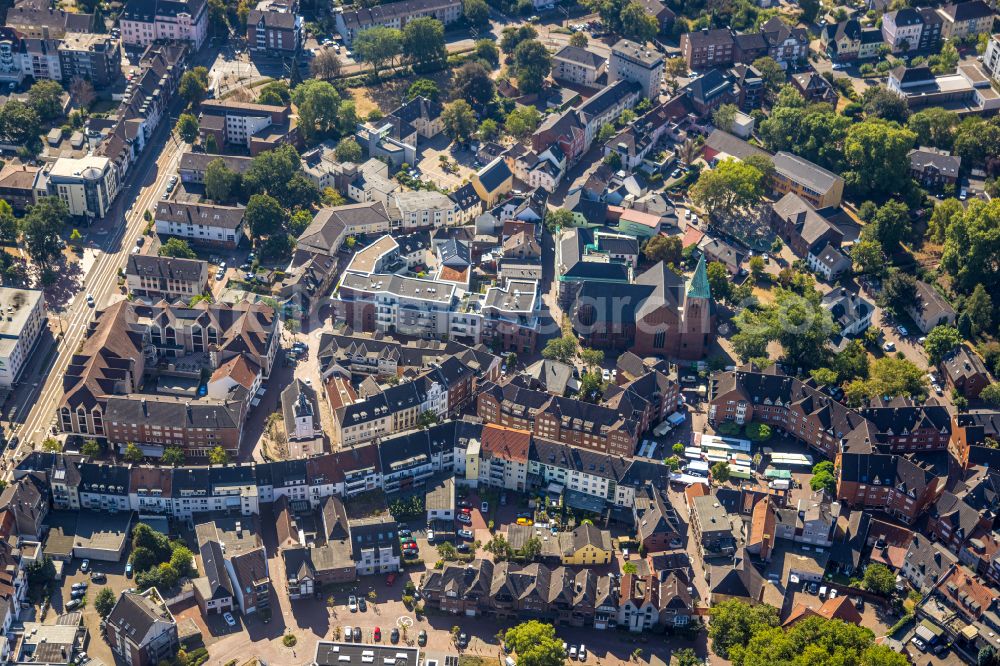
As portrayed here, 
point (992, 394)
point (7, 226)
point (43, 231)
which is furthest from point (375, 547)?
point (992, 394)

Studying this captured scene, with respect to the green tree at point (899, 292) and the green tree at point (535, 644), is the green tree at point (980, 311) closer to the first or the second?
the green tree at point (899, 292)

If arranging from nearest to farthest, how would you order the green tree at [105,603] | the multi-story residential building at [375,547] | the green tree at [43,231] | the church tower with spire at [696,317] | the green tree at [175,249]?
the green tree at [105,603], the multi-story residential building at [375,547], the church tower with spire at [696,317], the green tree at [43,231], the green tree at [175,249]

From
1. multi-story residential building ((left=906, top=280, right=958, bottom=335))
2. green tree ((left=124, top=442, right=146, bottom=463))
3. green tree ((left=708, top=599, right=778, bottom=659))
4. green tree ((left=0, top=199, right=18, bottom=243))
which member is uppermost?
green tree ((left=0, top=199, right=18, bottom=243))

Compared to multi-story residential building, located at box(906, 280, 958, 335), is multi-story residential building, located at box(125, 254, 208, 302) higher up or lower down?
higher up

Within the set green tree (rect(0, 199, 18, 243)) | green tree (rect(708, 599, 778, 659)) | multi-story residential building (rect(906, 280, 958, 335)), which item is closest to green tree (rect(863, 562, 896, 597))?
green tree (rect(708, 599, 778, 659))

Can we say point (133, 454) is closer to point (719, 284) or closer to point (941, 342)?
point (719, 284)

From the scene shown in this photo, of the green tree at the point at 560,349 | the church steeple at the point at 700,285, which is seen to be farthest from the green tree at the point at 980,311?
the green tree at the point at 560,349

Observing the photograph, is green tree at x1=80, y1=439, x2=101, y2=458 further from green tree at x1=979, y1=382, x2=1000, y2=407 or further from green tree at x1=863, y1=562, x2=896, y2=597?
green tree at x1=979, y1=382, x2=1000, y2=407
